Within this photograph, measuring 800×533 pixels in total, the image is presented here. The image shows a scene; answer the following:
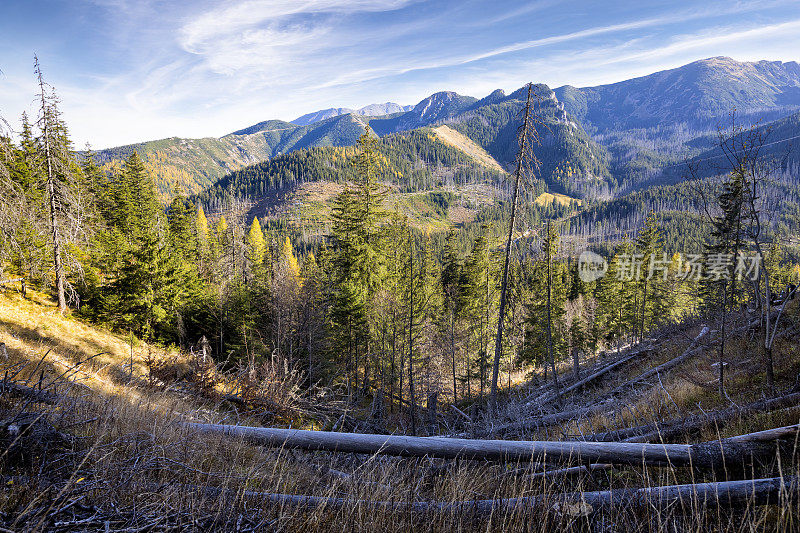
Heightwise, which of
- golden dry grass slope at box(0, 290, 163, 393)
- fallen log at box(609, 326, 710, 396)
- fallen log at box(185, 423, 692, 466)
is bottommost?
fallen log at box(609, 326, 710, 396)

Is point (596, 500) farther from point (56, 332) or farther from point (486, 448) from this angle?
point (56, 332)

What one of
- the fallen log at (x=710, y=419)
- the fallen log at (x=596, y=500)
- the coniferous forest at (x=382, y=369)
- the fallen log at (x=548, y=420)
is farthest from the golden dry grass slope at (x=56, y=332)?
the fallen log at (x=710, y=419)

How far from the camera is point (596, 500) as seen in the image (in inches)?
114

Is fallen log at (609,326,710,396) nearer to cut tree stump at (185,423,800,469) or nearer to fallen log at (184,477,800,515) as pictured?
cut tree stump at (185,423,800,469)

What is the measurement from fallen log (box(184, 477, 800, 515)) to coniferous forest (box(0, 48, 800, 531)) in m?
0.02

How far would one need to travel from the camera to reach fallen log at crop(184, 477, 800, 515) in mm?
2674

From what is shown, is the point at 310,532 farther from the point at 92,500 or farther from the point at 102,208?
the point at 102,208

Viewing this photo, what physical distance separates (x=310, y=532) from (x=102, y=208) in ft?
130

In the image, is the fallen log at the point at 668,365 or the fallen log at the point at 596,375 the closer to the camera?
the fallen log at the point at 668,365

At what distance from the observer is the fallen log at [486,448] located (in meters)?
3.30

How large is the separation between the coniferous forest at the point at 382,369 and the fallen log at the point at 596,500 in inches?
0.9

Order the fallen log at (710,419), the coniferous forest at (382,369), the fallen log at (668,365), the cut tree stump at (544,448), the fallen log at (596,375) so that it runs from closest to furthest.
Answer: the coniferous forest at (382,369), the cut tree stump at (544,448), the fallen log at (710,419), the fallen log at (668,365), the fallen log at (596,375)

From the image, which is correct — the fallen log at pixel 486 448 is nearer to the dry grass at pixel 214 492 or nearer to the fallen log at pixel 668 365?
the dry grass at pixel 214 492

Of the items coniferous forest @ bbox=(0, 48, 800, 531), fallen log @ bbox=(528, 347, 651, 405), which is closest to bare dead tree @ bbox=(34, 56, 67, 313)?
coniferous forest @ bbox=(0, 48, 800, 531)
